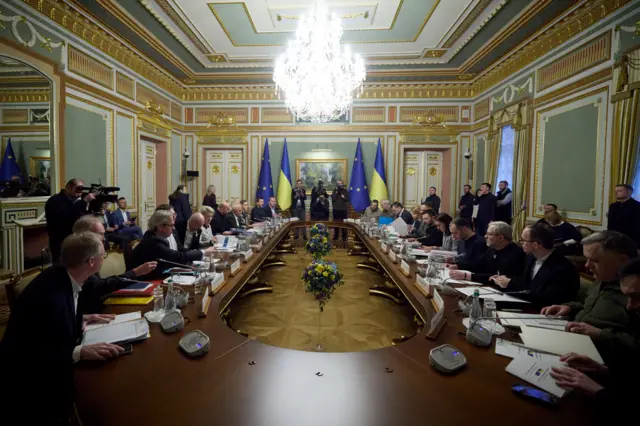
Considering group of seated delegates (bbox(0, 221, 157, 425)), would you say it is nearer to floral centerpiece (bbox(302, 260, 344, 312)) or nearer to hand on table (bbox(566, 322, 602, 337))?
floral centerpiece (bbox(302, 260, 344, 312))

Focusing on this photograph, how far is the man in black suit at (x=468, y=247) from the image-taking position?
3.11 m

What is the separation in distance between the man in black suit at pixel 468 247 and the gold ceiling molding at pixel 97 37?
5818 mm

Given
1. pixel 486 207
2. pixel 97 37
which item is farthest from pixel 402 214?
pixel 97 37

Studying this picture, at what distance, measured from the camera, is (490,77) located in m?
8.00

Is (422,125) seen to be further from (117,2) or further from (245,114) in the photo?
(117,2)

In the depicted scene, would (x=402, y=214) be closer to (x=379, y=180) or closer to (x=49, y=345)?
(x=379, y=180)

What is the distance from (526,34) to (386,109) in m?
3.65

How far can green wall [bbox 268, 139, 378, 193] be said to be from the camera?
31.1 feet

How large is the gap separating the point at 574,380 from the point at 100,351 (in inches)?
68.3

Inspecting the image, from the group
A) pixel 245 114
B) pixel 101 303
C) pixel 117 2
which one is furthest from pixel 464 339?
pixel 245 114

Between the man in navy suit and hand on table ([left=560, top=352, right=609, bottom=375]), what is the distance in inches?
248

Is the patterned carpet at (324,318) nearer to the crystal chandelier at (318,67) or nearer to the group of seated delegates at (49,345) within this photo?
the group of seated delegates at (49,345)

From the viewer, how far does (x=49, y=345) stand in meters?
1.27

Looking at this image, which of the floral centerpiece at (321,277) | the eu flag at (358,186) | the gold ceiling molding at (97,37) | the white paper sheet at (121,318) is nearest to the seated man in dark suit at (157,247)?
the white paper sheet at (121,318)
